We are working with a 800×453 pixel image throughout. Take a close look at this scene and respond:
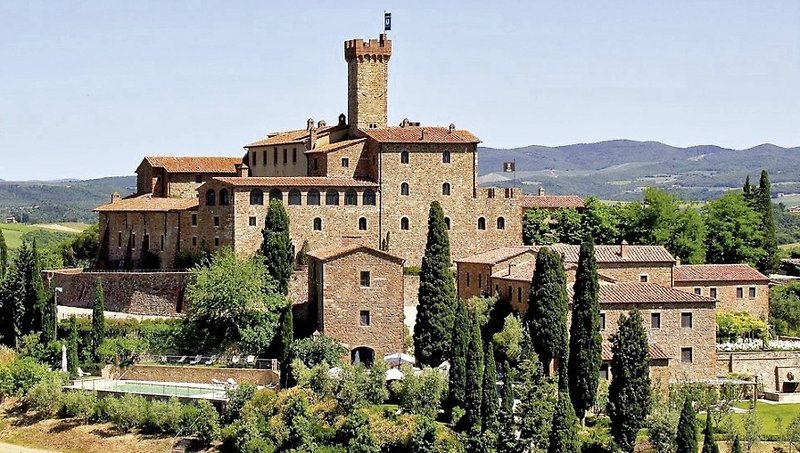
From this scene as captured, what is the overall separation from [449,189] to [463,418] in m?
25.4

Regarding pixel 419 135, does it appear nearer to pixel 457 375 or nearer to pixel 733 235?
pixel 733 235

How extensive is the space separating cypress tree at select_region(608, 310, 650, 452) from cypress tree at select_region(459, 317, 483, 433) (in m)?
4.85

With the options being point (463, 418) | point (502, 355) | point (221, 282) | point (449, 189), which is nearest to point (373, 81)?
point (449, 189)

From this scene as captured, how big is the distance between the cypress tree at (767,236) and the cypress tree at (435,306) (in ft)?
96.3

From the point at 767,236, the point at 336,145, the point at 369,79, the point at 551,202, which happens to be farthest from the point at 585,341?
the point at 767,236

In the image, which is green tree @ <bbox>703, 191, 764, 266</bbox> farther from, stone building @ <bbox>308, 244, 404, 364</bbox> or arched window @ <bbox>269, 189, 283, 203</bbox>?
stone building @ <bbox>308, 244, 404, 364</bbox>

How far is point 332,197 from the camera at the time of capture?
7338 centimetres

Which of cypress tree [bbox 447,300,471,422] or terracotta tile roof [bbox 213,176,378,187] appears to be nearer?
cypress tree [bbox 447,300,471,422]

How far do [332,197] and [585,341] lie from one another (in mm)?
24172

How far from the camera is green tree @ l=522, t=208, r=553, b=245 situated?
3063 inches

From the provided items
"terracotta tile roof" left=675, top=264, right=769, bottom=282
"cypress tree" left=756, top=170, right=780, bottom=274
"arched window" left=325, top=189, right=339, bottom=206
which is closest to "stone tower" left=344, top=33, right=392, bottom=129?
"arched window" left=325, top=189, right=339, bottom=206

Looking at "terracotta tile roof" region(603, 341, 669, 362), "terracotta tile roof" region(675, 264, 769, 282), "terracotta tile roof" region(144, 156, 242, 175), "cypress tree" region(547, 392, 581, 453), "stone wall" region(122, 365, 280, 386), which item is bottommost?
"cypress tree" region(547, 392, 581, 453)

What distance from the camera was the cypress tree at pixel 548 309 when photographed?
55938 millimetres

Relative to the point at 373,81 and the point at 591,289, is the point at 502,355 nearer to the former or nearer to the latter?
the point at 591,289
